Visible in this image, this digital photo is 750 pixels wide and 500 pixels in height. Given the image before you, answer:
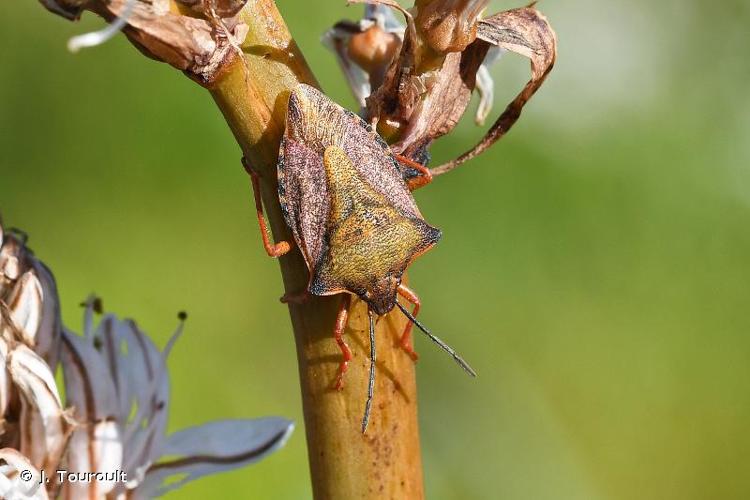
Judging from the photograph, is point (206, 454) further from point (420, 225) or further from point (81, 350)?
point (420, 225)

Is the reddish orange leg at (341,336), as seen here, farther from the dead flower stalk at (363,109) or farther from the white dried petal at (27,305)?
the white dried petal at (27,305)

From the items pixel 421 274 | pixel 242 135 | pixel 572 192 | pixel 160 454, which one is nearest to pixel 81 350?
pixel 160 454

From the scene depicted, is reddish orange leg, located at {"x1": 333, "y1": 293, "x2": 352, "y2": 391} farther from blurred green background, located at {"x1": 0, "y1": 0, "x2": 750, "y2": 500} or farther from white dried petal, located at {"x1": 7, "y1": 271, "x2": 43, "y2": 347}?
blurred green background, located at {"x1": 0, "y1": 0, "x2": 750, "y2": 500}

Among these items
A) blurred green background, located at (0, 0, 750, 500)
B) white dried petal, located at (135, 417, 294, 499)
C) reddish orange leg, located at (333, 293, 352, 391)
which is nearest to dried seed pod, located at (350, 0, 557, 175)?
reddish orange leg, located at (333, 293, 352, 391)

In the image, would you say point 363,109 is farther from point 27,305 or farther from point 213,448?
point 213,448

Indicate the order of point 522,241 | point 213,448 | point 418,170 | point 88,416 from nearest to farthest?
point 418,170, point 88,416, point 213,448, point 522,241

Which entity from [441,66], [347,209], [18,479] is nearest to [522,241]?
[347,209]
